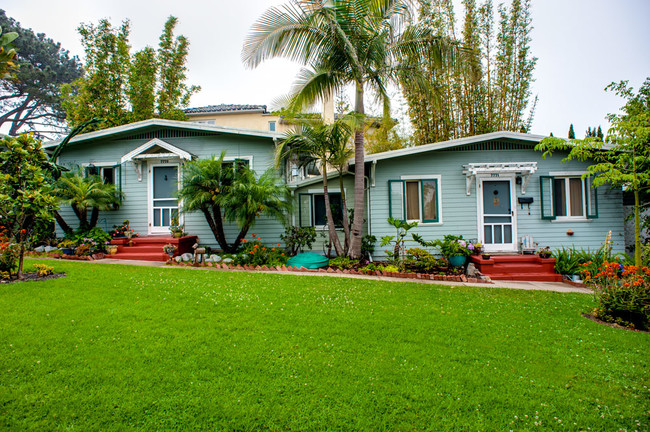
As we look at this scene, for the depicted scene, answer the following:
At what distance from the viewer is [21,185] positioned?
609 cm

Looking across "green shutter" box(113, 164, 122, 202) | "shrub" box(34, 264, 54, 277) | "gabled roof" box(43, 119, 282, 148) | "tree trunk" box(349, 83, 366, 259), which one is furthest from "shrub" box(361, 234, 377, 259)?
"green shutter" box(113, 164, 122, 202)

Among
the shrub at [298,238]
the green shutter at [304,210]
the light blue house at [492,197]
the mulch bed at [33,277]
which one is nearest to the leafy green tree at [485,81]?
the light blue house at [492,197]

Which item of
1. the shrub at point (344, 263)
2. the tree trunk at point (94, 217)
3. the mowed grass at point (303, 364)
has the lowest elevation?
the mowed grass at point (303, 364)

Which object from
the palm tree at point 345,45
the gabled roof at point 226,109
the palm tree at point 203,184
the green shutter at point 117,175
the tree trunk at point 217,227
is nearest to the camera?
the palm tree at point 345,45

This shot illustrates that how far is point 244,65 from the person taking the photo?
873 cm

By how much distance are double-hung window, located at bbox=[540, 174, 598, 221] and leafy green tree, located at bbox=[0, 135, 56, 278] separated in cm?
1152

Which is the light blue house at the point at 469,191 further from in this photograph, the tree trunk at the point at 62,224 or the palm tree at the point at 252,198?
the tree trunk at the point at 62,224

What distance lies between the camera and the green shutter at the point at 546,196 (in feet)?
31.7

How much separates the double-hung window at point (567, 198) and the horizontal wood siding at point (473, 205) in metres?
0.15

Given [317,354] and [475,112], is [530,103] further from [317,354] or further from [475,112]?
[317,354]

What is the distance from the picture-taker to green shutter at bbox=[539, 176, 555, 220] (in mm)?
9648

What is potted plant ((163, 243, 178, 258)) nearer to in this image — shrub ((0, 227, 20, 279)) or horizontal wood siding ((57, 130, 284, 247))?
horizontal wood siding ((57, 130, 284, 247))

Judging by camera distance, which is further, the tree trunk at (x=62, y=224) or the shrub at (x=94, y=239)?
the tree trunk at (x=62, y=224)

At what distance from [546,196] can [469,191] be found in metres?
2.10
